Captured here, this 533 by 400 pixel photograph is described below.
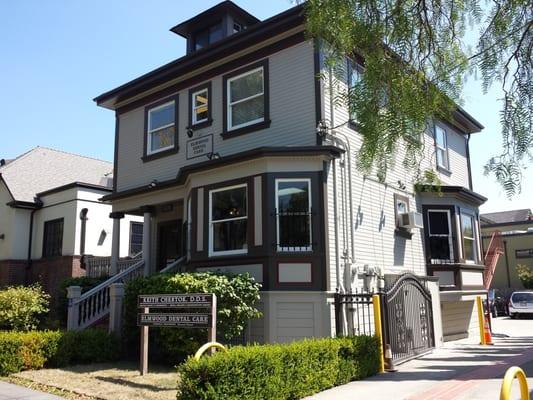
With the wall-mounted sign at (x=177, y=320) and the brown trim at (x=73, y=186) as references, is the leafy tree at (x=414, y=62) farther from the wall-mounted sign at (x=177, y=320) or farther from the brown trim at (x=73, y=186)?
the brown trim at (x=73, y=186)

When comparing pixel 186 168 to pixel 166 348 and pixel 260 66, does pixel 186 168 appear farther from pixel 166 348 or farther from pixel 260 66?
pixel 166 348

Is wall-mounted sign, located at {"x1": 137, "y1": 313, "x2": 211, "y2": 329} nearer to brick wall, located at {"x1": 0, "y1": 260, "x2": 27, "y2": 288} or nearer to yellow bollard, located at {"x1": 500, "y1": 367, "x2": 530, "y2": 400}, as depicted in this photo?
yellow bollard, located at {"x1": 500, "y1": 367, "x2": 530, "y2": 400}

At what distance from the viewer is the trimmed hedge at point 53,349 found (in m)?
10.4

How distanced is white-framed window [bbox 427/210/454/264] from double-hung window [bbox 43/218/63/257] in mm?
14467

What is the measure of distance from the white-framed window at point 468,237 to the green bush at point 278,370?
8.68 m

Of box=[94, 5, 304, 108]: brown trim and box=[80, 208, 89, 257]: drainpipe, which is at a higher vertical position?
box=[94, 5, 304, 108]: brown trim

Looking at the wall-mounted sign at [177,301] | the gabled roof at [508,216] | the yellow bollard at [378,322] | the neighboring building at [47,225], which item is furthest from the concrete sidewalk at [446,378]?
the gabled roof at [508,216]

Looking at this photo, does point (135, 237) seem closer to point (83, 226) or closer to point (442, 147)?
point (83, 226)

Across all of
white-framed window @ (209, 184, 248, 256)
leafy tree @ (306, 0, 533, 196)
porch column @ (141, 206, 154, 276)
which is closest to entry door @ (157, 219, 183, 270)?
porch column @ (141, 206, 154, 276)

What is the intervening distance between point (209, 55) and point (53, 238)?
37.4 ft

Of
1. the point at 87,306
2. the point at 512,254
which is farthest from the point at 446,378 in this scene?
the point at 512,254

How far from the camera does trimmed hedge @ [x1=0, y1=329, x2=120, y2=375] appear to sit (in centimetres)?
1037

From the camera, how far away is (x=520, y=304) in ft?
95.5

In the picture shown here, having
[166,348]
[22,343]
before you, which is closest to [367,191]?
[166,348]
